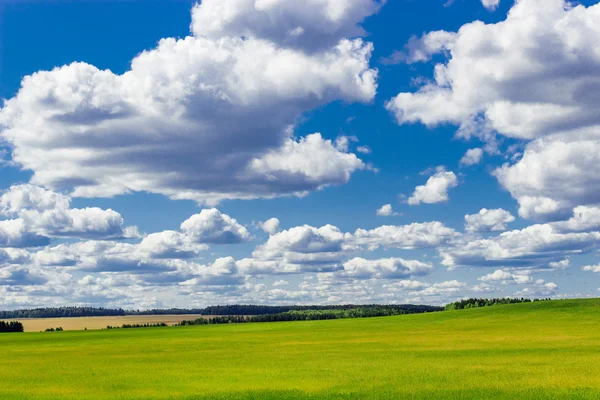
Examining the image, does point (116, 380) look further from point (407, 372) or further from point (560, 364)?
point (560, 364)

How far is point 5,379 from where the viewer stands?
50.4 metres

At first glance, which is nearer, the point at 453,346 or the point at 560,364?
the point at 560,364

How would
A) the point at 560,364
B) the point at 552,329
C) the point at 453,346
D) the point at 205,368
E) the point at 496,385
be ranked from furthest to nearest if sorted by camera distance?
the point at 552,329
the point at 453,346
the point at 205,368
the point at 560,364
the point at 496,385

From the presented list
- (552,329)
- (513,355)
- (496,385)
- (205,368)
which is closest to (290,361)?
(205,368)

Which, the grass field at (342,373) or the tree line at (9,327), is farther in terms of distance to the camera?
the tree line at (9,327)

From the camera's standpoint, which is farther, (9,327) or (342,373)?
(9,327)

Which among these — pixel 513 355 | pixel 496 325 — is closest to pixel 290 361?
pixel 513 355

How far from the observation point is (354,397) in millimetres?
34344

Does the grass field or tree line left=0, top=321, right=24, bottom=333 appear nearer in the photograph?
the grass field

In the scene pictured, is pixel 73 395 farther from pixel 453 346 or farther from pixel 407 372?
pixel 453 346

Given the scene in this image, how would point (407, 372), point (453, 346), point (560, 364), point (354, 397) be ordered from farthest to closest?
point (453, 346) → point (560, 364) → point (407, 372) → point (354, 397)

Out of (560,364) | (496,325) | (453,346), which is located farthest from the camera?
(496,325)

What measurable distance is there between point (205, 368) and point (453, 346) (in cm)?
3059

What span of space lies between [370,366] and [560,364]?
1446 centimetres
